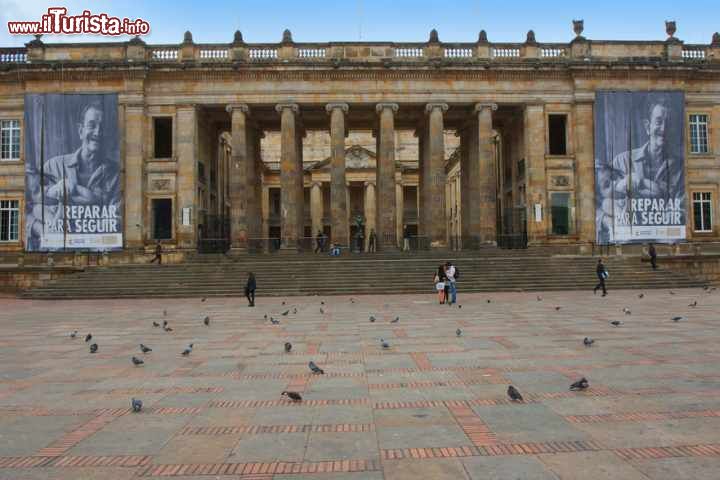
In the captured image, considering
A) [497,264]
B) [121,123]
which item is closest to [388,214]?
[497,264]

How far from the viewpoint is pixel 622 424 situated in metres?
6.01

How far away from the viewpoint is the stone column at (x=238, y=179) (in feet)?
116

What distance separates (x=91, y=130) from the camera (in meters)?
34.5

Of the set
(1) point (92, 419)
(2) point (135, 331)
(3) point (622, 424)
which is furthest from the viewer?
(2) point (135, 331)

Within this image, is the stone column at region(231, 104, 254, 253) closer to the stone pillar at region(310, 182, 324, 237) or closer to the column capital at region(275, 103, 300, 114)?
the column capital at region(275, 103, 300, 114)

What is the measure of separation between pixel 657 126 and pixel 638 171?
2.81 meters

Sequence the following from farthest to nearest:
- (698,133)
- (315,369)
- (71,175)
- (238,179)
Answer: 1. (698,133)
2. (238,179)
3. (71,175)
4. (315,369)

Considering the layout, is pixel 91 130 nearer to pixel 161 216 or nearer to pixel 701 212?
pixel 161 216

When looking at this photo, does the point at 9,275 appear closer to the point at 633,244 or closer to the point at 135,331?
the point at 135,331

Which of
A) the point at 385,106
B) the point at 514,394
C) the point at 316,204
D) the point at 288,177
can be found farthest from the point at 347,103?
the point at 514,394

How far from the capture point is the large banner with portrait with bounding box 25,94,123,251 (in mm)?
34219

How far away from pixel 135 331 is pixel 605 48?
1249 inches

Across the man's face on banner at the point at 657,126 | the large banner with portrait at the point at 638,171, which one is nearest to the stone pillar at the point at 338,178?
the large banner with portrait at the point at 638,171

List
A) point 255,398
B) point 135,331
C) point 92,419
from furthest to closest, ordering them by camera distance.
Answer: point 135,331, point 255,398, point 92,419
